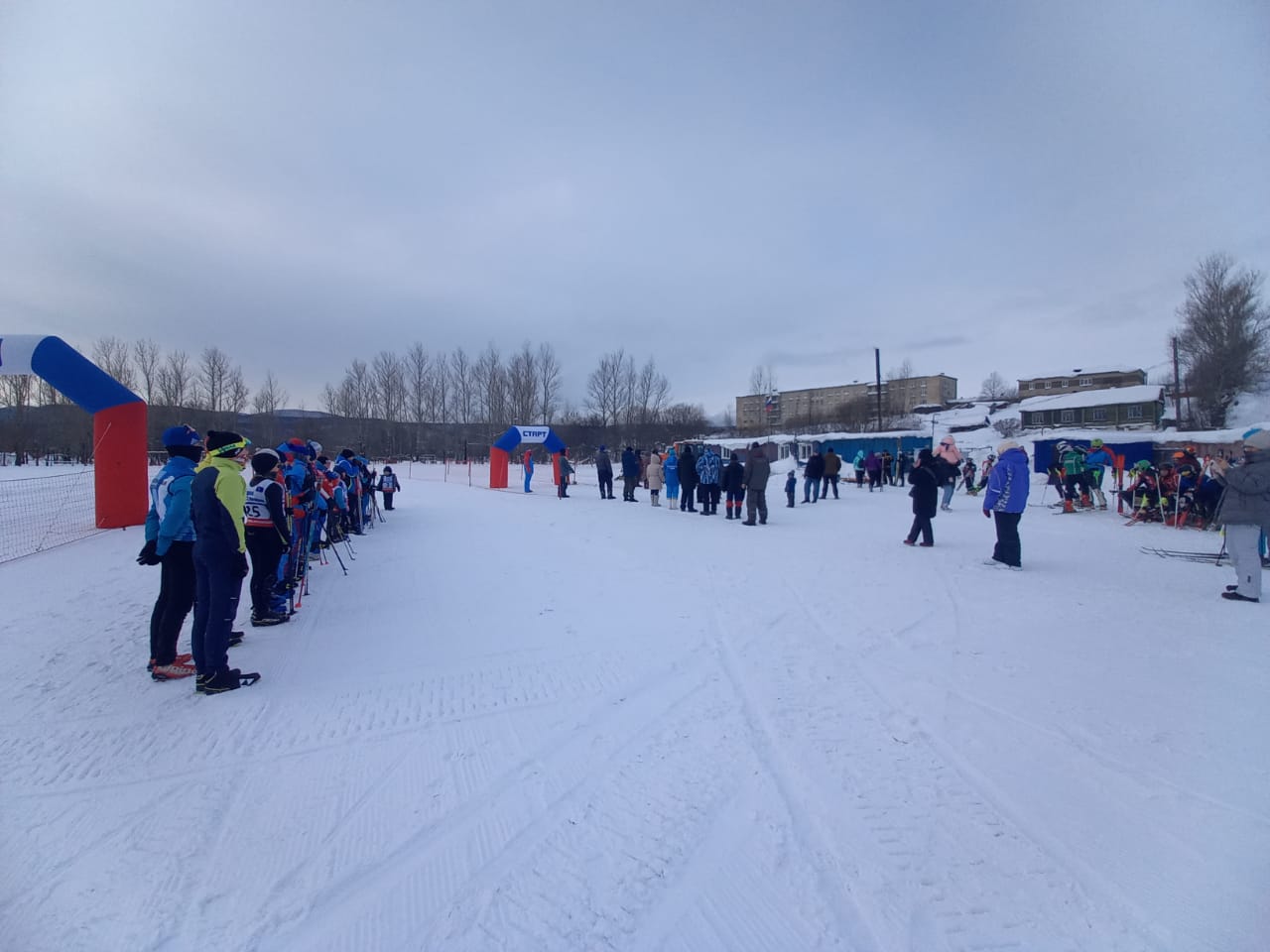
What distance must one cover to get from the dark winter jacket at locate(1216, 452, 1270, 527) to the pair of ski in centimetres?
252

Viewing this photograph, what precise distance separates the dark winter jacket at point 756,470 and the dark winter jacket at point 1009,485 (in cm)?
470

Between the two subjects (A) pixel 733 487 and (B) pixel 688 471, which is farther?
(B) pixel 688 471

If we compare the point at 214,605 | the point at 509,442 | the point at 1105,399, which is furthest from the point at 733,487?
the point at 1105,399

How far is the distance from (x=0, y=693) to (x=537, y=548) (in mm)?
6067

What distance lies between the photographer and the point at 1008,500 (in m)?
7.81

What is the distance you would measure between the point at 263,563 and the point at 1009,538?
9.02m

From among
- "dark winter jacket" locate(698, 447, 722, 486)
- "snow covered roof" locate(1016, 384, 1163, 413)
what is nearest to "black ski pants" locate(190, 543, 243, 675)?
"dark winter jacket" locate(698, 447, 722, 486)

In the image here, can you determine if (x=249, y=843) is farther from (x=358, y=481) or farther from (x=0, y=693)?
(x=358, y=481)

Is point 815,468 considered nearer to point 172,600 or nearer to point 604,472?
point 604,472

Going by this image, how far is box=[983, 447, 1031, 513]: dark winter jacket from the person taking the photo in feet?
25.3

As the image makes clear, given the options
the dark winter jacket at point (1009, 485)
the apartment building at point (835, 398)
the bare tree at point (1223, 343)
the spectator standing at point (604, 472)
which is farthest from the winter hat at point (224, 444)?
the apartment building at point (835, 398)

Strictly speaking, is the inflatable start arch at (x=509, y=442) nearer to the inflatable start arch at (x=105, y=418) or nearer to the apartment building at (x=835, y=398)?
the inflatable start arch at (x=105, y=418)

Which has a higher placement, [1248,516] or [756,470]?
[756,470]

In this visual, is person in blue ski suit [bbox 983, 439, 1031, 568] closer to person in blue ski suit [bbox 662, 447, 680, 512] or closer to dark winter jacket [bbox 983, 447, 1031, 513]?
dark winter jacket [bbox 983, 447, 1031, 513]
